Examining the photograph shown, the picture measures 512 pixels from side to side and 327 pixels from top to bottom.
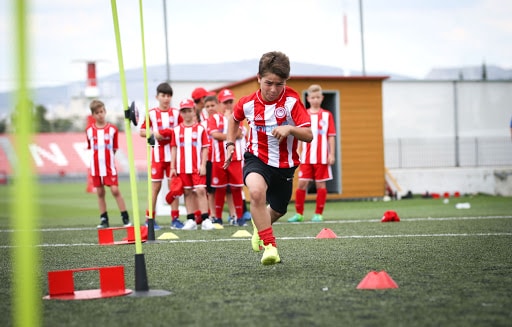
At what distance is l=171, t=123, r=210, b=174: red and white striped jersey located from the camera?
11.0 m

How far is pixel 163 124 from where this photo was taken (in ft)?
36.7

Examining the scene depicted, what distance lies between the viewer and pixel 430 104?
22.3m

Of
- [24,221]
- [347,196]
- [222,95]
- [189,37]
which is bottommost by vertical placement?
[347,196]

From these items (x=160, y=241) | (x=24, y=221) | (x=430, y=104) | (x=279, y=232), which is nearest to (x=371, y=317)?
(x=24, y=221)

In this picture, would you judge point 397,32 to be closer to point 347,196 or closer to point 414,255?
point 347,196

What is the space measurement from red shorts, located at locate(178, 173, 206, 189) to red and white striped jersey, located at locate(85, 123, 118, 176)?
1.24 m

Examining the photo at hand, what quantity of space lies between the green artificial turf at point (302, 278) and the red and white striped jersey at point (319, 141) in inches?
96.5

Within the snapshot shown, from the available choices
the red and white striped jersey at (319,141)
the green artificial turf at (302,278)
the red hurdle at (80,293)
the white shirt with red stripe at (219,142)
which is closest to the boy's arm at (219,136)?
the white shirt with red stripe at (219,142)

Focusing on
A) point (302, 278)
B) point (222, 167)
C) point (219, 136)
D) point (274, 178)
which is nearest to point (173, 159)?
point (219, 136)

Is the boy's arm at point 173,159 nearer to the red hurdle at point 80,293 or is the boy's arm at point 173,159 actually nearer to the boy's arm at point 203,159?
the boy's arm at point 203,159

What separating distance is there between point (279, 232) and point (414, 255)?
124 inches

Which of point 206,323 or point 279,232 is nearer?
point 206,323

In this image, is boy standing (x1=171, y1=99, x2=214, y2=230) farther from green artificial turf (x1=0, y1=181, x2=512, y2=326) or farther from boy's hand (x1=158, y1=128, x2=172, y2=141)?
green artificial turf (x1=0, y1=181, x2=512, y2=326)

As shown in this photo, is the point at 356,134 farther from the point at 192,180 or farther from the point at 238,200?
the point at 192,180
